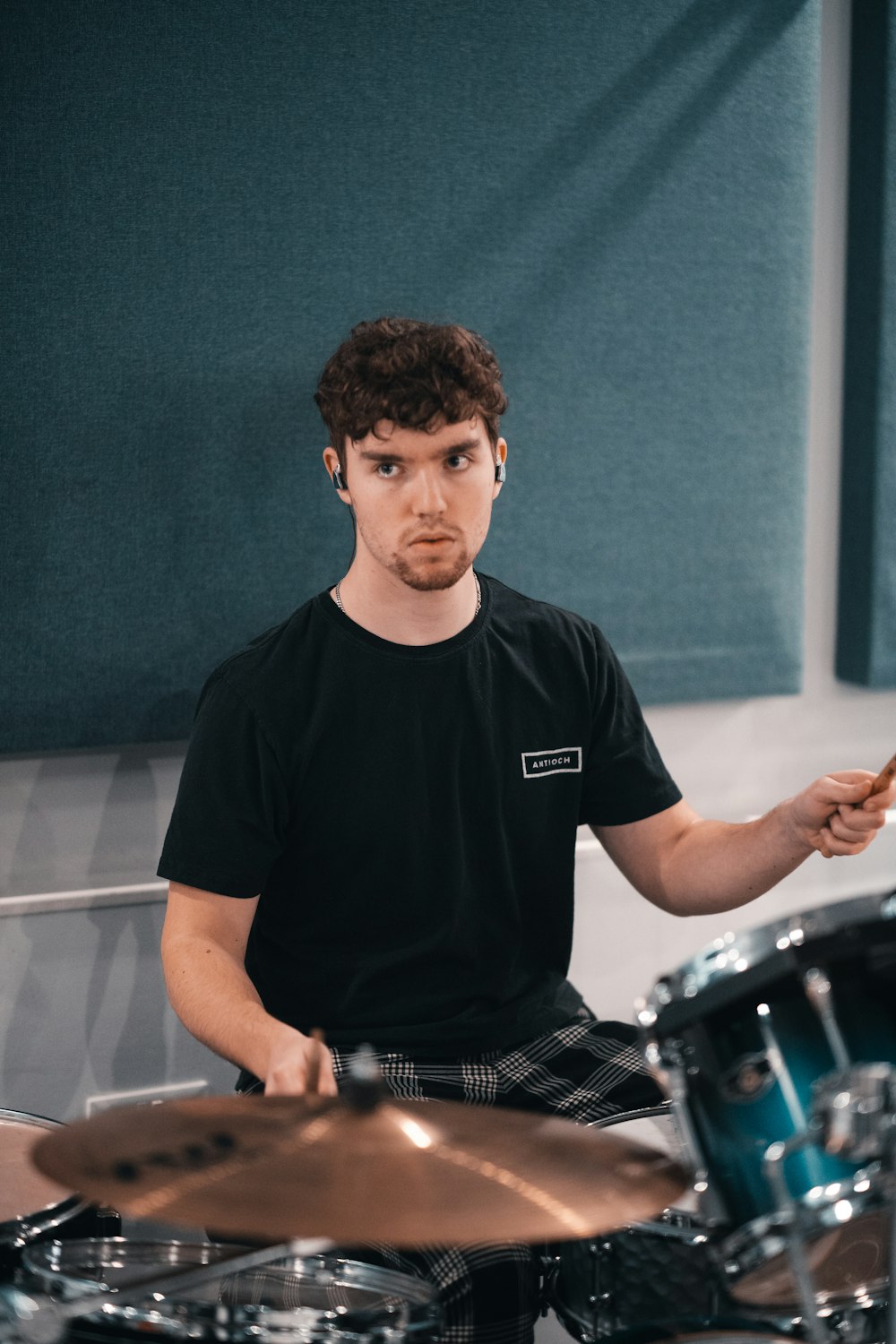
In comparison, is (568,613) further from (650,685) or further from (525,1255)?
(525,1255)

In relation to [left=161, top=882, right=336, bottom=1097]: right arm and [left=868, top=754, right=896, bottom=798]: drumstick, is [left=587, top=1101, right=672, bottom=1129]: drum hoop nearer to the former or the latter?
[left=161, top=882, right=336, bottom=1097]: right arm

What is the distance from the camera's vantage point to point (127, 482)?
5.43 feet

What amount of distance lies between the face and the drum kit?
64 cm

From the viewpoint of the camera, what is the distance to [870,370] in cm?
208

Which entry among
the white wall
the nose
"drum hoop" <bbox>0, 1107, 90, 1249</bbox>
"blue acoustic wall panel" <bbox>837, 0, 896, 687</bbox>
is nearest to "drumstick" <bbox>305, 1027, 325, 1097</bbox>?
"drum hoop" <bbox>0, 1107, 90, 1249</bbox>

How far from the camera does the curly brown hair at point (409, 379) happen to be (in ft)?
4.81

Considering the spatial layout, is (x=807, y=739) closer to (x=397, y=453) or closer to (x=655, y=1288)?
(x=397, y=453)

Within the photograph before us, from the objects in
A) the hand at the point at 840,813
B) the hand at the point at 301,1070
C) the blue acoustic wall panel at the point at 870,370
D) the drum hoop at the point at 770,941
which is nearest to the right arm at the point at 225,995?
the hand at the point at 301,1070

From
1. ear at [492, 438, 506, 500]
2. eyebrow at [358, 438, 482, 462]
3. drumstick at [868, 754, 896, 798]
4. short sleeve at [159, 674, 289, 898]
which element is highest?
ear at [492, 438, 506, 500]

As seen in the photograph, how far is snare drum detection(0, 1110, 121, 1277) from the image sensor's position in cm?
113

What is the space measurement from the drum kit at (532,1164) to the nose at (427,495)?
65 centimetres

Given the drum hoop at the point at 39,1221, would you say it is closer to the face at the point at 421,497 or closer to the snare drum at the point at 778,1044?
the snare drum at the point at 778,1044

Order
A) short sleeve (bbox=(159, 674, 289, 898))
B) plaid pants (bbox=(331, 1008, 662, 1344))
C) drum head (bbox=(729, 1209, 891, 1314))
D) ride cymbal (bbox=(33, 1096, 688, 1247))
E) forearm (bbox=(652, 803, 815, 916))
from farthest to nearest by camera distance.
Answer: forearm (bbox=(652, 803, 815, 916)) → short sleeve (bbox=(159, 674, 289, 898)) → plaid pants (bbox=(331, 1008, 662, 1344)) → drum head (bbox=(729, 1209, 891, 1314)) → ride cymbal (bbox=(33, 1096, 688, 1247))

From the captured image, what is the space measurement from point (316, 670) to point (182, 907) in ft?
1.01
